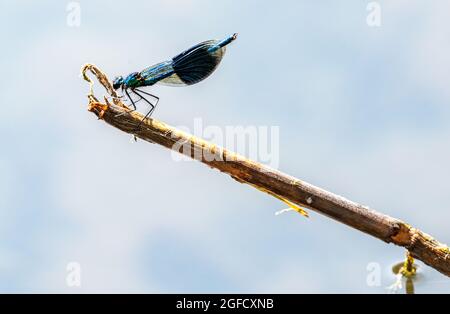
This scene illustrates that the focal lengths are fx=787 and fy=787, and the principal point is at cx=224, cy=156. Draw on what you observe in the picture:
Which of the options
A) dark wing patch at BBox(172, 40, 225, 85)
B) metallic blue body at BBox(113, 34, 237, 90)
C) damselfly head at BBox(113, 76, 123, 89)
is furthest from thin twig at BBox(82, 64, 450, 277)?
dark wing patch at BBox(172, 40, 225, 85)

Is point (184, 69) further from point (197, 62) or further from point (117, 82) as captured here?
point (117, 82)

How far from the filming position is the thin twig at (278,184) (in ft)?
21.8

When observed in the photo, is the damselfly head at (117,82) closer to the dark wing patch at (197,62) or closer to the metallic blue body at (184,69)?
the metallic blue body at (184,69)

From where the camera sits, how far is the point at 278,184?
6.69 meters

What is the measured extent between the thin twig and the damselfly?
335mm

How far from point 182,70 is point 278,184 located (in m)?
1.46

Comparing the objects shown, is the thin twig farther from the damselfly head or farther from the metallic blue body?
the metallic blue body

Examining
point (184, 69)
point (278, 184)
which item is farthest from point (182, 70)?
point (278, 184)

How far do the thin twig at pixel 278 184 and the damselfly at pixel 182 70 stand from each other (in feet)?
1.10

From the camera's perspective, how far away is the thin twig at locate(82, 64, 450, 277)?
6.63m

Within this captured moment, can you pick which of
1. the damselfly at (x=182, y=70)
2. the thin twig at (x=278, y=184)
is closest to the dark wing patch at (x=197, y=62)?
the damselfly at (x=182, y=70)

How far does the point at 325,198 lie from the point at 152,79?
197 centimetres
